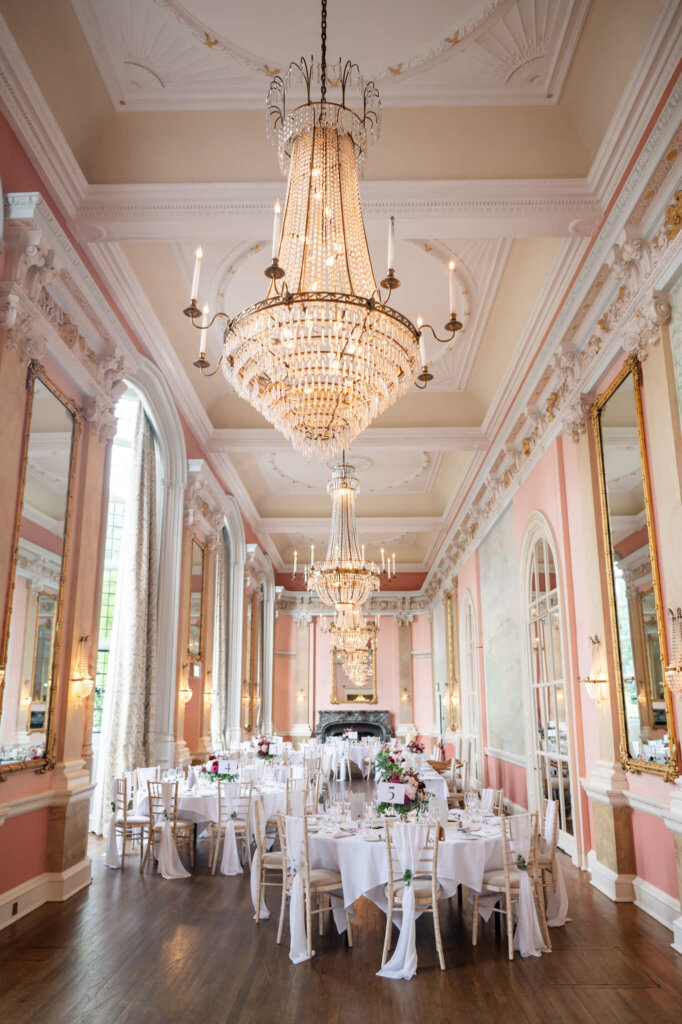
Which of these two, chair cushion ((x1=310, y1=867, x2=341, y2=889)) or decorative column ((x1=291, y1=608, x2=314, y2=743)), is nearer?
chair cushion ((x1=310, y1=867, x2=341, y2=889))

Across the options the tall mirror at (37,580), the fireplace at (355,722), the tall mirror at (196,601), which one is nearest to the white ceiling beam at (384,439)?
the tall mirror at (196,601)

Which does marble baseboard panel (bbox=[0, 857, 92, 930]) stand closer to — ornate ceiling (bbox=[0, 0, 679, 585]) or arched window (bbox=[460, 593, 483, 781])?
ornate ceiling (bbox=[0, 0, 679, 585])

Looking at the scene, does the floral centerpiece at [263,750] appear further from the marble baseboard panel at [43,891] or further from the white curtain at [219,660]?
the marble baseboard panel at [43,891]

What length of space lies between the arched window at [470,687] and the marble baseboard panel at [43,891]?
30.2 ft

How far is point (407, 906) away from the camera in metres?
4.94

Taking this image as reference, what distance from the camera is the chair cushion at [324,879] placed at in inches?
214

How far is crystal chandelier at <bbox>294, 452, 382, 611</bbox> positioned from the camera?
428 inches

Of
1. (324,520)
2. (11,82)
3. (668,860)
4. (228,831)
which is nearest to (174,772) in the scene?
(228,831)

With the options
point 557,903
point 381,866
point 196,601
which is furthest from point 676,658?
point 196,601

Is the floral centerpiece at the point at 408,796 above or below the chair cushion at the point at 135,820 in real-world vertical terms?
above

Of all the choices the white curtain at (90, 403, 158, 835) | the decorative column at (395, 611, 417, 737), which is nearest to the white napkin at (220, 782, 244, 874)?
the white curtain at (90, 403, 158, 835)

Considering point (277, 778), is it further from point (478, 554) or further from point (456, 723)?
point (456, 723)

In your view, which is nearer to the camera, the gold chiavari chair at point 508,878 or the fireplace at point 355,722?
the gold chiavari chair at point 508,878

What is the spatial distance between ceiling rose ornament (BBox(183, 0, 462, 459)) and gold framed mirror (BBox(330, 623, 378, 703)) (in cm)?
1859
